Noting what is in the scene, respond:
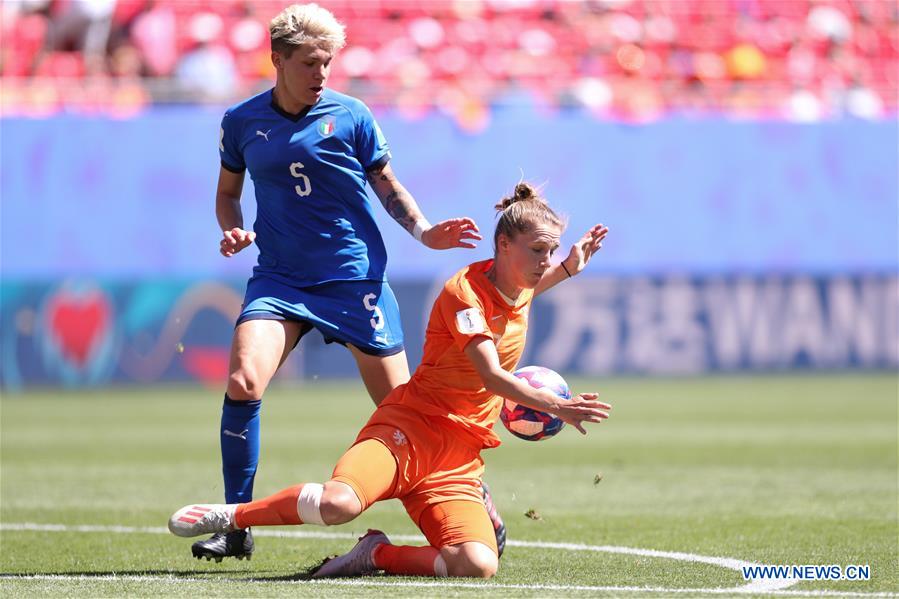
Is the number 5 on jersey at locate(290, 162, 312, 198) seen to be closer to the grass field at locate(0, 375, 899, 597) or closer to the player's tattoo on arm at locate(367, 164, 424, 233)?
the player's tattoo on arm at locate(367, 164, 424, 233)

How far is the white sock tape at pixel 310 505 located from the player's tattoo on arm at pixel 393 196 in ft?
5.23

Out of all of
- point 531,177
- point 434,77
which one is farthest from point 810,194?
point 434,77

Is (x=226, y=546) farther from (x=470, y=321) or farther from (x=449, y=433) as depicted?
(x=470, y=321)

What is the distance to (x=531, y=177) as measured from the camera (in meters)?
21.3

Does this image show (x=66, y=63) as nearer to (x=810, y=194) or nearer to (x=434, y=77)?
(x=434, y=77)

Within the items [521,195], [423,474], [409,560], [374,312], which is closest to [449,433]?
[423,474]

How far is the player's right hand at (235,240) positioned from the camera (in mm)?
6133

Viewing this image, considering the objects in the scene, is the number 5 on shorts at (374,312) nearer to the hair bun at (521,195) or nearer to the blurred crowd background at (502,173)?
the hair bun at (521,195)

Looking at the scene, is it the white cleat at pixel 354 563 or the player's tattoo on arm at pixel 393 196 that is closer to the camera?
the white cleat at pixel 354 563

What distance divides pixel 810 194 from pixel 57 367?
12177 mm

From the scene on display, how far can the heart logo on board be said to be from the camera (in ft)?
63.8

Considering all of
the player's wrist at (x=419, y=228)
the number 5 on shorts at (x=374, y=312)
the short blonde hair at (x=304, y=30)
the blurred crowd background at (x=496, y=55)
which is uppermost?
the blurred crowd background at (x=496, y=55)

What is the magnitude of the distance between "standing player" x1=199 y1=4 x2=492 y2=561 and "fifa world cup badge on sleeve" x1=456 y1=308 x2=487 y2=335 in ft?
1.63

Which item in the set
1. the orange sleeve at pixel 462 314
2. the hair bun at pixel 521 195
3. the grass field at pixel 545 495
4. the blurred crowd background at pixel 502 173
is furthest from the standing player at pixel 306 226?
the blurred crowd background at pixel 502 173
